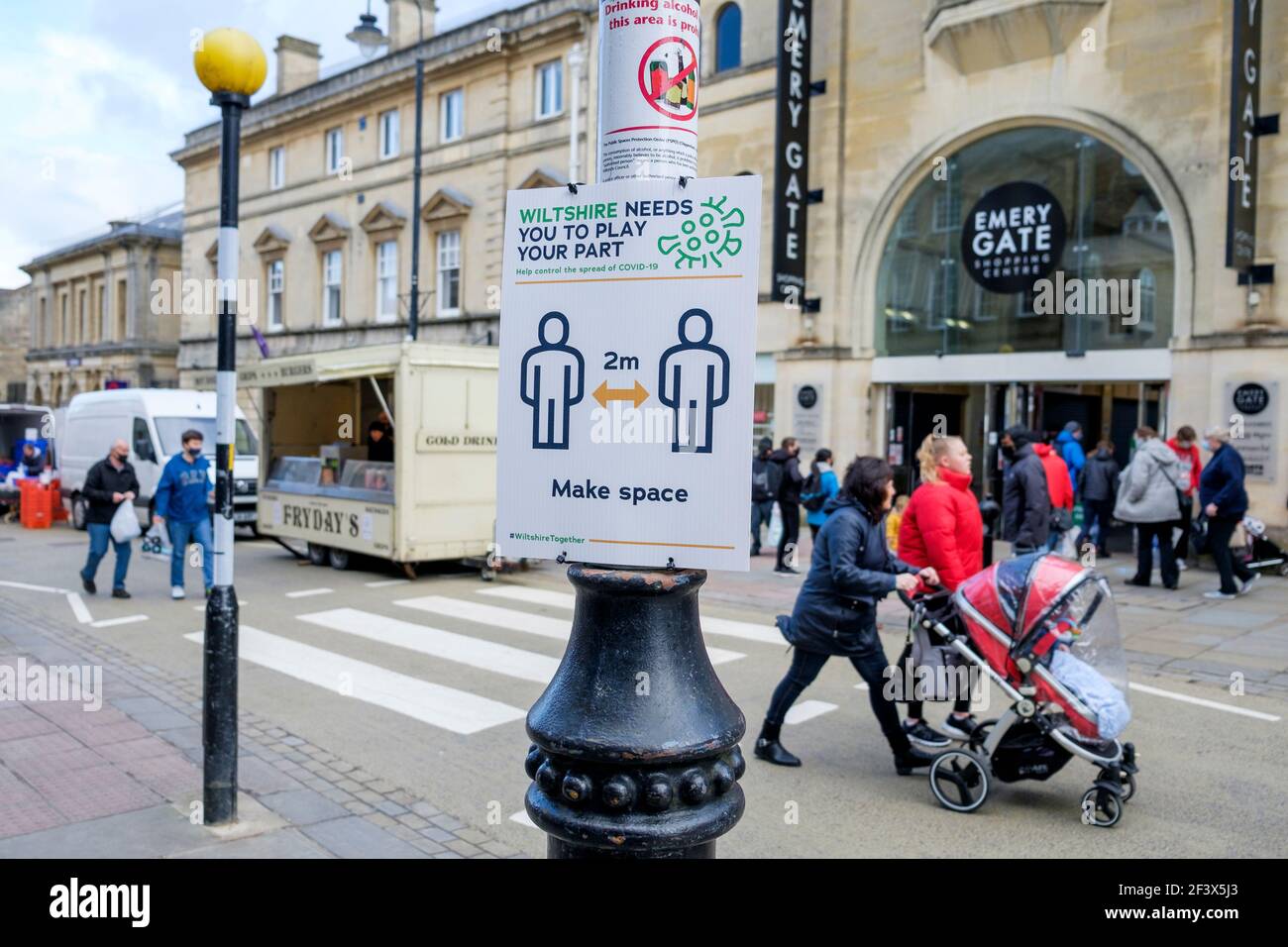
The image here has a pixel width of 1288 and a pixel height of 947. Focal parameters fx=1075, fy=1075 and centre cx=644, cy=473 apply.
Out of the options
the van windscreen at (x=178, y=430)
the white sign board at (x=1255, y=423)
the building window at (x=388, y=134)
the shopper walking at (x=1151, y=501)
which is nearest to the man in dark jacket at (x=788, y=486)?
the shopper walking at (x=1151, y=501)

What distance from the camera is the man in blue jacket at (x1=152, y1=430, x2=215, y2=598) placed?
12258mm

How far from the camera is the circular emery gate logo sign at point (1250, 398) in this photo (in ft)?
47.8

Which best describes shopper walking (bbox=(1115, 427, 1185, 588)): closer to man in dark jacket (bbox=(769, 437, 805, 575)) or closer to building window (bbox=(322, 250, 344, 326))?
man in dark jacket (bbox=(769, 437, 805, 575))

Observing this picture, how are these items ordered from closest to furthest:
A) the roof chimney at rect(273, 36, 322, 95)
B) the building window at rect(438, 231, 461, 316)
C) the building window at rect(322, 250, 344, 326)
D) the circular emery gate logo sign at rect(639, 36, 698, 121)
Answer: the circular emery gate logo sign at rect(639, 36, 698, 121)
the building window at rect(438, 231, 461, 316)
the building window at rect(322, 250, 344, 326)
the roof chimney at rect(273, 36, 322, 95)

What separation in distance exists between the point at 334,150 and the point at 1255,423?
2719cm

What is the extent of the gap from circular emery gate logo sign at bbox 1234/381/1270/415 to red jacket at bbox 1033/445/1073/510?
452 cm

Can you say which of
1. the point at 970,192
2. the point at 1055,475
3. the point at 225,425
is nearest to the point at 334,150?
→ the point at 970,192

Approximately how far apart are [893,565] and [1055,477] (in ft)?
20.9

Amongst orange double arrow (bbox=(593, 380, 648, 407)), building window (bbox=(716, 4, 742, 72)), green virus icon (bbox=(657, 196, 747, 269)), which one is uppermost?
building window (bbox=(716, 4, 742, 72))

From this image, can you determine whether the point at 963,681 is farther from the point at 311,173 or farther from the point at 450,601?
the point at 311,173

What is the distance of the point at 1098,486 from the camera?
14805 millimetres

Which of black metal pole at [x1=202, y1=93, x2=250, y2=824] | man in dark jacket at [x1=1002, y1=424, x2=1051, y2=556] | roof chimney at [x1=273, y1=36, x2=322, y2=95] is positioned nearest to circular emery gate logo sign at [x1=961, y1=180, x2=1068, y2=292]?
man in dark jacket at [x1=1002, y1=424, x2=1051, y2=556]

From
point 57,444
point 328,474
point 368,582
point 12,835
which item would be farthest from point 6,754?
point 57,444
